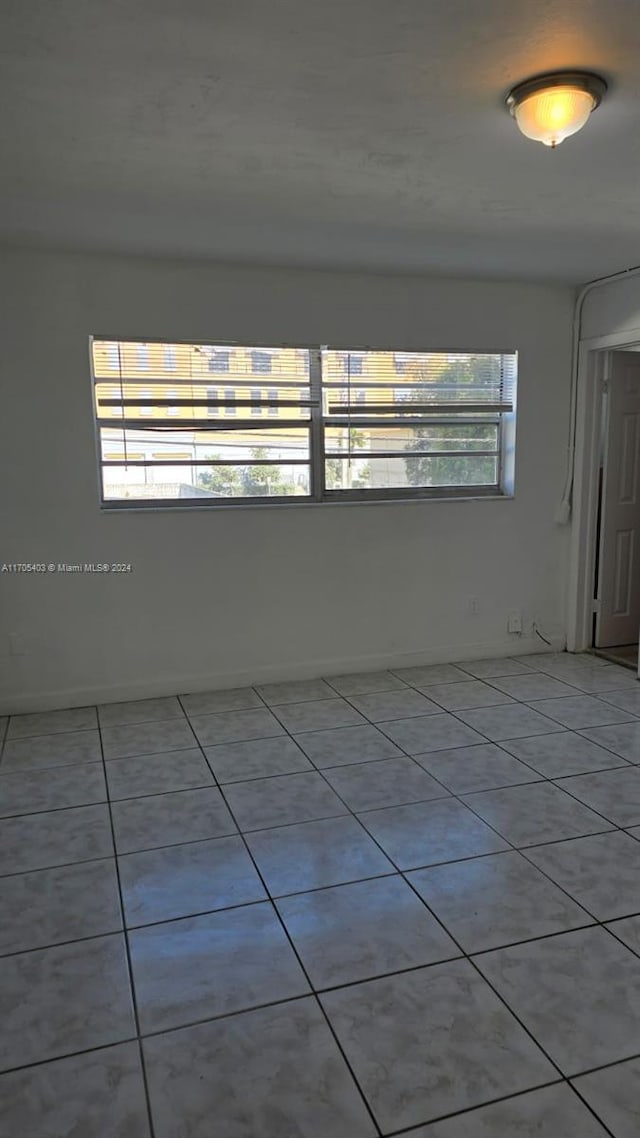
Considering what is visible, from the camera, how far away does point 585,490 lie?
493 cm

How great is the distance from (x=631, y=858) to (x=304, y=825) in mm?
1154

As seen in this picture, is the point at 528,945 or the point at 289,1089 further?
the point at 528,945

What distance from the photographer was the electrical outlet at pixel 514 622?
4988mm

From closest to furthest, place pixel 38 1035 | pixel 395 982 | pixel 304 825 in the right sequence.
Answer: pixel 38 1035, pixel 395 982, pixel 304 825

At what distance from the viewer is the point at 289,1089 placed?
1639 millimetres

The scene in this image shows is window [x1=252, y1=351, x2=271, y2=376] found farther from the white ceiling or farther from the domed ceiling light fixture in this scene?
the domed ceiling light fixture

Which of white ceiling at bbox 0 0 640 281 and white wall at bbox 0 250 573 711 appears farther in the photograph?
white wall at bbox 0 250 573 711

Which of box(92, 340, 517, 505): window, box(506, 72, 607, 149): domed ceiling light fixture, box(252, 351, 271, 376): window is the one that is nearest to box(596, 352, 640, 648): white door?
box(92, 340, 517, 505): window

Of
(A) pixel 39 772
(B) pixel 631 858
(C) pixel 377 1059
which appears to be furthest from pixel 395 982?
(A) pixel 39 772

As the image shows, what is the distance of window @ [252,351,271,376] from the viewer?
427cm

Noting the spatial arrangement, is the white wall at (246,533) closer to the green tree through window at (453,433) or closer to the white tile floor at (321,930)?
the green tree through window at (453,433)

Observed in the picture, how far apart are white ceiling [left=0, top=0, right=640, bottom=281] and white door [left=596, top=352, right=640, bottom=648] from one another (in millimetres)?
1305

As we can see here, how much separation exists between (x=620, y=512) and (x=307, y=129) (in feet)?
11.8

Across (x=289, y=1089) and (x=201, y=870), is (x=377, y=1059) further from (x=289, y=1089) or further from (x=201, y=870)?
(x=201, y=870)
